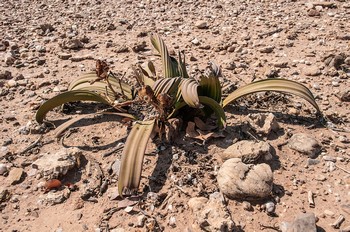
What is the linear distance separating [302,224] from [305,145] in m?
0.66

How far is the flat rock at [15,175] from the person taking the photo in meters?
2.33

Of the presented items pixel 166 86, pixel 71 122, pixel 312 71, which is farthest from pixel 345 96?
pixel 71 122

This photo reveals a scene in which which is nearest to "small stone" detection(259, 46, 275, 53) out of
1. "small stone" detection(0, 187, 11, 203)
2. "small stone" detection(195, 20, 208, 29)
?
"small stone" detection(195, 20, 208, 29)

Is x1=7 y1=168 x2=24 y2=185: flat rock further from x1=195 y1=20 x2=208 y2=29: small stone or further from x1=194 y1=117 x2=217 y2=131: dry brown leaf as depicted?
x1=195 y1=20 x2=208 y2=29: small stone

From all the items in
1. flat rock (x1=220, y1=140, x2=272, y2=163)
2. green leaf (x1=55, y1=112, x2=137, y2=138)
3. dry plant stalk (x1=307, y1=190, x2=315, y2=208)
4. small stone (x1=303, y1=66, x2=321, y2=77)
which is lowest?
dry plant stalk (x1=307, y1=190, x2=315, y2=208)

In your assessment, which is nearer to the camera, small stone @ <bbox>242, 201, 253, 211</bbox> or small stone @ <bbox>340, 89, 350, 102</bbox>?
small stone @ <bbox>242, 201, 253, 211</bbox>

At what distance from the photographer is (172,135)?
2510 millimetres

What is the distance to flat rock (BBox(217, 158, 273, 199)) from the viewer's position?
2.07 meters

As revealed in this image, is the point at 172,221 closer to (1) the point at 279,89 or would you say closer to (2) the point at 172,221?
(2) the point at 172,221

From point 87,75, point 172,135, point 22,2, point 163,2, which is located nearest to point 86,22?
point 163,2

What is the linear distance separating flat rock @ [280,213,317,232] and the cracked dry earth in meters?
0.06

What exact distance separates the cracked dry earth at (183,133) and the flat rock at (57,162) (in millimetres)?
44

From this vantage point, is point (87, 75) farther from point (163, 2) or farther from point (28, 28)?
point (163, 2)

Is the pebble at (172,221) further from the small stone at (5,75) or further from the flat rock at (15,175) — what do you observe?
the small stone at (5,75)
